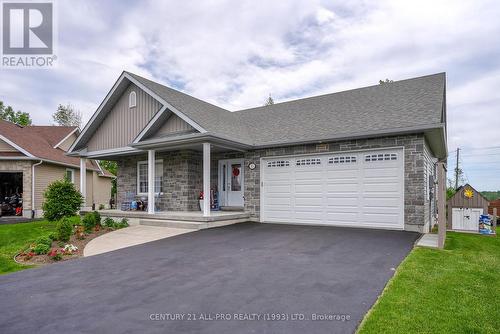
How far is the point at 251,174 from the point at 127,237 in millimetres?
4806

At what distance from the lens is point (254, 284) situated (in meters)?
4.27

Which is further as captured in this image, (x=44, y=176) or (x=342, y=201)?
(x=44, y=176)

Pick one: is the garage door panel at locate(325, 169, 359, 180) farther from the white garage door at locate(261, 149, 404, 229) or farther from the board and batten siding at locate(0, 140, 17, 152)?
the board and batten siding at locate(0, 140, 17, 152)

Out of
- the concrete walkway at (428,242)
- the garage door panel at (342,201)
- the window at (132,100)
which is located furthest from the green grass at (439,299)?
the window at (132,100)

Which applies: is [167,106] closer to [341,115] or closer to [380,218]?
[341,115]

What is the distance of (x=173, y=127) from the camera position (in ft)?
35.8

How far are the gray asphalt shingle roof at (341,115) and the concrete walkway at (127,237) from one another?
3377mm

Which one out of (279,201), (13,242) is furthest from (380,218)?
(13,242)

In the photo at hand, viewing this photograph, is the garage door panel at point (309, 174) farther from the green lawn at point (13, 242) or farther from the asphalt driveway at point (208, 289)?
the green lawn at point (13, 242)

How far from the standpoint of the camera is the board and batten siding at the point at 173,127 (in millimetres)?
10578

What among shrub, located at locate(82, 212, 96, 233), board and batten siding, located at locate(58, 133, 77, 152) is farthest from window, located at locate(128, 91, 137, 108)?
board and batten siding, located at locate(58, 133, 77, 152)

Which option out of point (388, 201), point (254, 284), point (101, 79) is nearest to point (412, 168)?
point (388, 201)

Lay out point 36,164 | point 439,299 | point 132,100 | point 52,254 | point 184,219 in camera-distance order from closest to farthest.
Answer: point 439,299 → point 52,254 → point 184,219 → point 132,100 → point 36,164

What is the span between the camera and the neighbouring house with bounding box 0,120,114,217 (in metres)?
15.8
